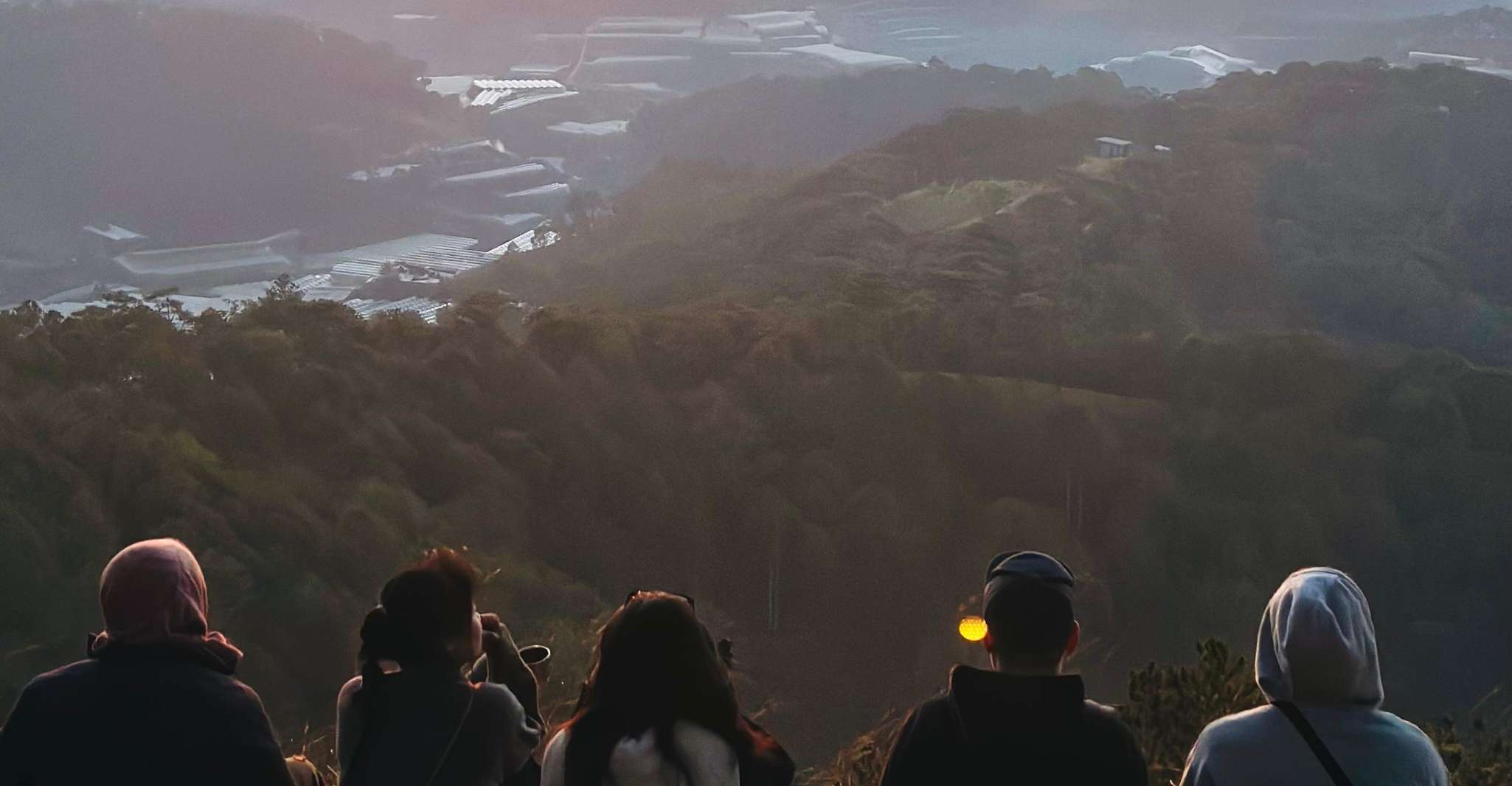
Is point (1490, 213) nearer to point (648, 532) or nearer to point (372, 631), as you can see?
point (648, 532)

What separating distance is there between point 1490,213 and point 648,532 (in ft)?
33.4

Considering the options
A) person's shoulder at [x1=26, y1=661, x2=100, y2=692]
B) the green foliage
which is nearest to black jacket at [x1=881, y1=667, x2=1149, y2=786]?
person's shoulder at [x1=26, y1=661, x2=100, y2=692]

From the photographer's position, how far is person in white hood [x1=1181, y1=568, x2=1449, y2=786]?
2459mm

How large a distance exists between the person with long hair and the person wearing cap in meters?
0.33

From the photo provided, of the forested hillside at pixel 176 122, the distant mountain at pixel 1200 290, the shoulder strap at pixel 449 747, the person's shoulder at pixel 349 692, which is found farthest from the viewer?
the forested hillside at pixel 176 122

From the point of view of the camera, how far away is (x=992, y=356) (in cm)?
1092

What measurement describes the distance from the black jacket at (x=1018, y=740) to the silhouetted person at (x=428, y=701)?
825 millimetres

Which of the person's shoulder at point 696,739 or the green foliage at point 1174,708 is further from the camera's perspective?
the green foliage at point 1174,708

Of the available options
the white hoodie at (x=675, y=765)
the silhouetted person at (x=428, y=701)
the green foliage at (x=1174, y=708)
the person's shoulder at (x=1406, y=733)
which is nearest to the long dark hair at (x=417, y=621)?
the silhouetted person at (x=428, y=701)

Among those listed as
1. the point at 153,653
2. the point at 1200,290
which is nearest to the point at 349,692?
the point at 153,653

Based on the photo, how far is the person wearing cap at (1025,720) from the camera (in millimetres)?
2463

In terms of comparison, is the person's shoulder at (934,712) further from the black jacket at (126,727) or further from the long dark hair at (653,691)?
the black jacket at (126,727)

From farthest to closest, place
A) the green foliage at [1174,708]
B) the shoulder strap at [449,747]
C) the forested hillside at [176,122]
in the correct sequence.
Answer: the forested hillside at [176,122] < the green foliage at [1174,708] < the shoulder strap at [449,747]

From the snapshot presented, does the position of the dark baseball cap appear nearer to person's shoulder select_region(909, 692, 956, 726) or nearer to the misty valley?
person's shoulder select_region(909, 692, 956, 726)
